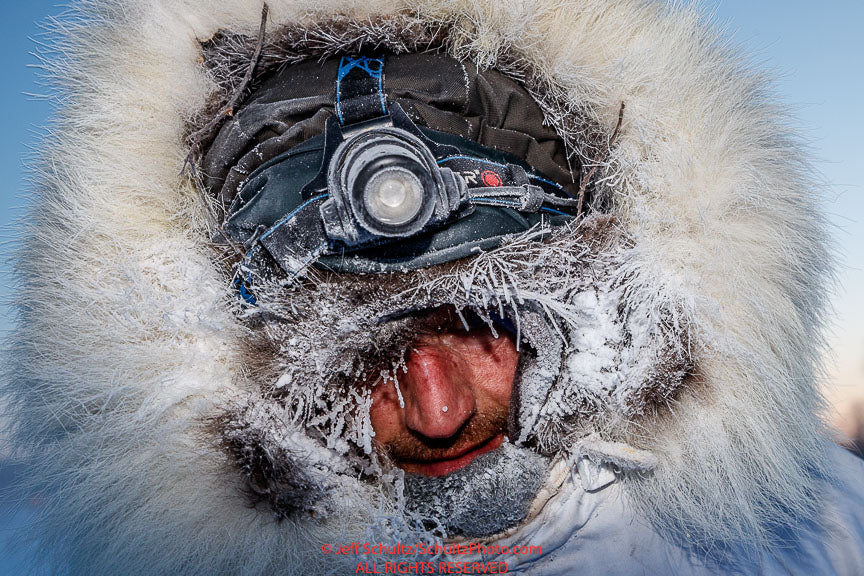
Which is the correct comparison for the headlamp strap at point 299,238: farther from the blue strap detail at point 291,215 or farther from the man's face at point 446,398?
the man's face at point 446,398

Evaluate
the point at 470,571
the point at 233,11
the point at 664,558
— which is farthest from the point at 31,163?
the point at 664,558

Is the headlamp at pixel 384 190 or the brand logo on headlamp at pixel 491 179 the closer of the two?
the headlamp at pixel 384 190

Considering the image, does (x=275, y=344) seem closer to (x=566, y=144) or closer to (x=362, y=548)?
(x=362, y=548)

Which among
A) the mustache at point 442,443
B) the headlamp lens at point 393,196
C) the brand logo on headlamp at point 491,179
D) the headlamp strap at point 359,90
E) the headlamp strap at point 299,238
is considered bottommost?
the mustache at point 442,443

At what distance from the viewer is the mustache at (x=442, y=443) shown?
1.13 m

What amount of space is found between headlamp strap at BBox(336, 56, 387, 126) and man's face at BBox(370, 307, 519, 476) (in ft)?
1.29

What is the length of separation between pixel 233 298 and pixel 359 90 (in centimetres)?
43

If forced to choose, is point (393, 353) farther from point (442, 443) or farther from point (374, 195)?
point (374, 195)

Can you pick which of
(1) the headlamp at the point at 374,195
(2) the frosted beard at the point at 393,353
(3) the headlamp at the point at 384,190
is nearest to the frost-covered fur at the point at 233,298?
(2) the frosted beard at the point at 393,353

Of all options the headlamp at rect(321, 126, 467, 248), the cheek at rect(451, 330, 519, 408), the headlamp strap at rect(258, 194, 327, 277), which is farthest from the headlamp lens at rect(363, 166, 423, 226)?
the cheek at rect(451, 330, 519, 408)

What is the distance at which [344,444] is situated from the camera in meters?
0.98

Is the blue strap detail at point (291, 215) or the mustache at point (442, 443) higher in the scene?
the blue strap detail at point (291, 215)

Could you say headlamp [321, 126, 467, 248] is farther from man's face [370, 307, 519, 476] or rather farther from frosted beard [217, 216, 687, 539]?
man's face [370, 307, 519, 476]

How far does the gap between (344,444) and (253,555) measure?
0.82 feet
